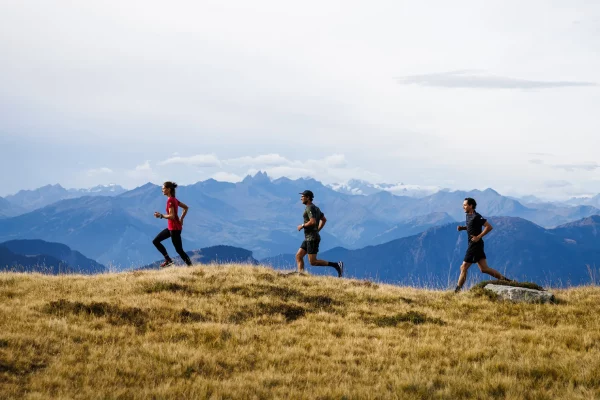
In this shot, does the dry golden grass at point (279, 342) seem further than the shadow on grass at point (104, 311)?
No

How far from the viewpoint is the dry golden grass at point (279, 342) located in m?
7.87

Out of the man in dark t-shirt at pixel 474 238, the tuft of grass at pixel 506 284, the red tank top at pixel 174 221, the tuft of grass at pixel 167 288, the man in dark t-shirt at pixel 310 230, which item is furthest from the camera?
the man in dark t-shirt at pixel 310 230

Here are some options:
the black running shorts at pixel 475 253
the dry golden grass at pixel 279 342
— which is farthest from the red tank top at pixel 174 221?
the black running shorts at pixel 475 253

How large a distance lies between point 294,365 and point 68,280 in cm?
1041

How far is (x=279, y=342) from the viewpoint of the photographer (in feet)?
33.8

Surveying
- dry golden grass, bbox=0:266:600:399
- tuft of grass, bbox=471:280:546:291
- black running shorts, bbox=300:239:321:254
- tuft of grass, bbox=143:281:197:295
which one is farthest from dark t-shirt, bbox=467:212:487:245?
tuft of grass, bbox=143:281:197:295

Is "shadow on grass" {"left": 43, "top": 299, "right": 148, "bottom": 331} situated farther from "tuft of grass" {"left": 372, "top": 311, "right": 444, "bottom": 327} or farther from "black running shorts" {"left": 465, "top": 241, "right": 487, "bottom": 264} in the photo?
"black running shorts" {"left": 465, "top": 241, "right": 487, "bottom": 264}

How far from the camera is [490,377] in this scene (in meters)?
8.44

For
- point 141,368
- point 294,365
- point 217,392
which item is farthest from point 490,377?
point 141,368

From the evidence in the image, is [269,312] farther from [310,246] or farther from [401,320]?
[310,246]

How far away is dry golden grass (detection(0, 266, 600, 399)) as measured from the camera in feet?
25.8

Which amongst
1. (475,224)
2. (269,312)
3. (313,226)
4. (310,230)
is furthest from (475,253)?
(269,312)

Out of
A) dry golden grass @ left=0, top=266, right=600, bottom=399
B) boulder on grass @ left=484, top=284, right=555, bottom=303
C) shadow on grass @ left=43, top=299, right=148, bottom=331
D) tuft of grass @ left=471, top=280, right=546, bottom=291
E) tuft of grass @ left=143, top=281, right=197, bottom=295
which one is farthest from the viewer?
tuft of grass @ left=471, top=280, right=546, bottom=291

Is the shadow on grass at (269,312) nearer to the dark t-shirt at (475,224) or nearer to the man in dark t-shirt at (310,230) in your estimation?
the man in dark t-shirt at (310,230)
